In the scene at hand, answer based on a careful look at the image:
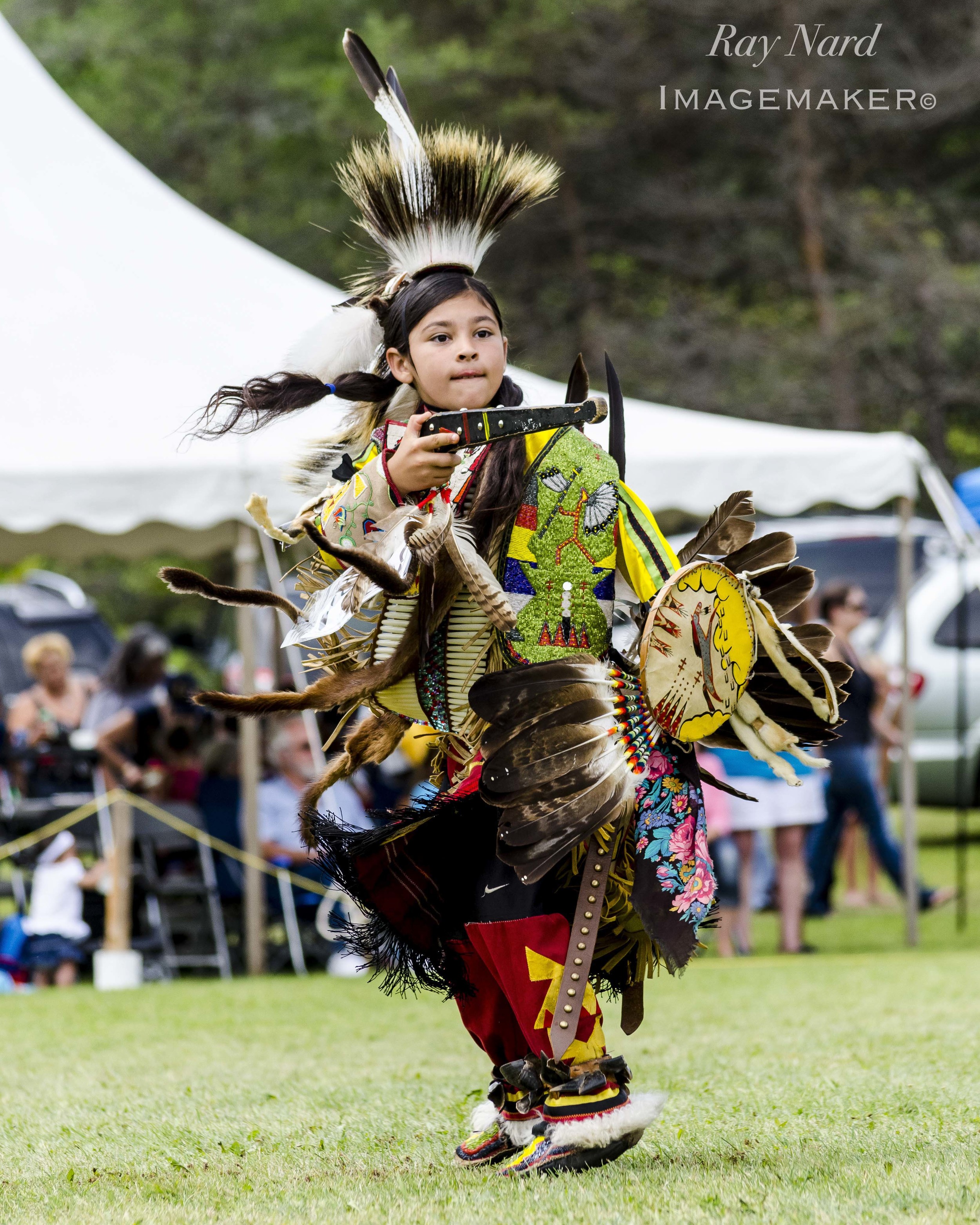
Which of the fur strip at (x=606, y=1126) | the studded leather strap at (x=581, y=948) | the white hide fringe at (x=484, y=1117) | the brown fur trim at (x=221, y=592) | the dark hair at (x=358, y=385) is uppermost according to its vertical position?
the dark hair at (x=358, y=385)

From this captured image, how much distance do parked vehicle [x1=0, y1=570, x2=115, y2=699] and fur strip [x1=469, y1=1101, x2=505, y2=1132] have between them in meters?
9.84

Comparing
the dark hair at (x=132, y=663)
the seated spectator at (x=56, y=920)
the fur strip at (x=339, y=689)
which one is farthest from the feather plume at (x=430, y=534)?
the dark hair at (x=132, y=663)

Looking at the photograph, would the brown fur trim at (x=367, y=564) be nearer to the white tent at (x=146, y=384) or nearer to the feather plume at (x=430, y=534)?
the feather plume at (x=430, y=534)

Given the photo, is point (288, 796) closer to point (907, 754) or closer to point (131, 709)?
point (131, 709)

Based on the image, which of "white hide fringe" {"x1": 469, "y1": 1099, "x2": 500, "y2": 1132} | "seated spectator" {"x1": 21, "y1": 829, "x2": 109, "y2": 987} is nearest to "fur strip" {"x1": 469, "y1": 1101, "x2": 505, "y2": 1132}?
"white hide fringe" {"x1": 469, "y1": 1099, "x2": 500, "y2": 1132}

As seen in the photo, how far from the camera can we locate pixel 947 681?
11914 mm

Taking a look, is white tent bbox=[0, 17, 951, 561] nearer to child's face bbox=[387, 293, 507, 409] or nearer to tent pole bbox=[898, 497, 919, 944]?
tent pole bbox=[898, 497, 919, 944]

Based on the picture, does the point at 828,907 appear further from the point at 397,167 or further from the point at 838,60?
the point at 838,60

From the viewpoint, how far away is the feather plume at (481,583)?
2.67 m

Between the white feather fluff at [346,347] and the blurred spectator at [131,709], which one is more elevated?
the white feather fluff at [346,347]

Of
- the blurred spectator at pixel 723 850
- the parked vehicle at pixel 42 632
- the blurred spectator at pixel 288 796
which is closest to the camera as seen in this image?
the blurred spectator at pixel 288 796

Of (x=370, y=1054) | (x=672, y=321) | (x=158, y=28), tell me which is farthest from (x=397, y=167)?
(x=158, y=28)

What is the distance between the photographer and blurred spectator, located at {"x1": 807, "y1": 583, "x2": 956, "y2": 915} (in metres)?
7.98

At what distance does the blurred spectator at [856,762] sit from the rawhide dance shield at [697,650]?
199 inches
